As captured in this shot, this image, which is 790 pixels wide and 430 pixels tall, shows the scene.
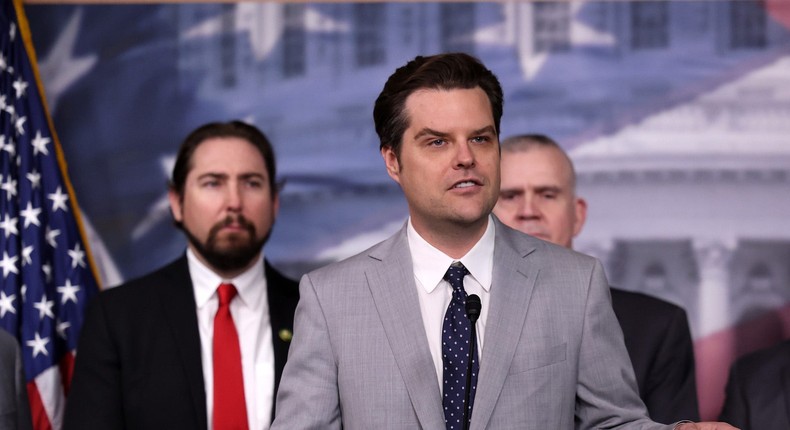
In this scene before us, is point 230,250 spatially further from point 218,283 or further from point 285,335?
point 285,335

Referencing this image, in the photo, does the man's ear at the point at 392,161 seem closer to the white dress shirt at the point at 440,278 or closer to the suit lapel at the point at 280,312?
the white dress shirt at the point at 440,278

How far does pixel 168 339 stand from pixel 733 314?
8.80 feet

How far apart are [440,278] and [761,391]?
164 cm

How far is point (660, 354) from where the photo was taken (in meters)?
3.78

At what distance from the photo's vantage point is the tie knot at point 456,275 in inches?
100

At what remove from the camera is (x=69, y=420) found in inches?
146

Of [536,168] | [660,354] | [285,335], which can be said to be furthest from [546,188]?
[285,335]

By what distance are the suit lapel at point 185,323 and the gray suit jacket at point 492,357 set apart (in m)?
1.22

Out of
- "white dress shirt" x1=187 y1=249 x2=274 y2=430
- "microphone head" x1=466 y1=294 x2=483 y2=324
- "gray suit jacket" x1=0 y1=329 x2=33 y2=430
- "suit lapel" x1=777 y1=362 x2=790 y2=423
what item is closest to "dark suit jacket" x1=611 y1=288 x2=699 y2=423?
"suit lapel" x1=777 y1=362 x2=790 y2=423

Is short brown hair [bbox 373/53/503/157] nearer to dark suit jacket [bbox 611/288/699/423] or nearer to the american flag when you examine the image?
dark suit jacket [bbox 611/288/699/423]

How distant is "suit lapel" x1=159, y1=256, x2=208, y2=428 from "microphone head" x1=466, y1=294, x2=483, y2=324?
5.18 ft

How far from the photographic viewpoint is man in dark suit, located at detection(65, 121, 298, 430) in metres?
3.66

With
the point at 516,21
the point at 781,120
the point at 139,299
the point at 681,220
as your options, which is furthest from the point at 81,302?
the point at 781,120

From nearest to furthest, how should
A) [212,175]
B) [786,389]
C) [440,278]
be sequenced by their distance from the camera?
[440,278], [786,389], [212,175]
